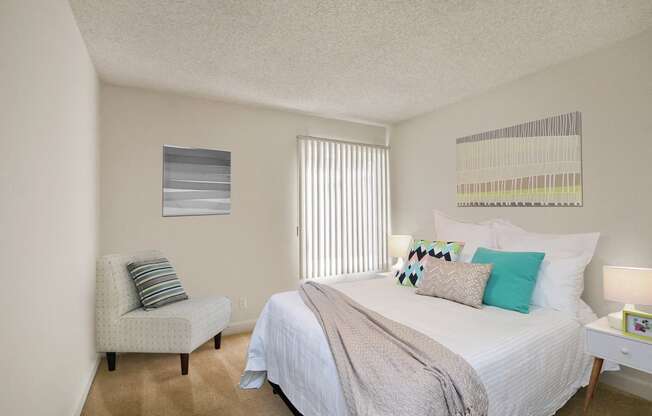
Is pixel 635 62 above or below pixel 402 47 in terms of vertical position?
below

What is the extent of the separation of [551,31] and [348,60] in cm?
139

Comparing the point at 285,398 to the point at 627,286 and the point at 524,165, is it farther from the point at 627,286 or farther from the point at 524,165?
the point at 524,165

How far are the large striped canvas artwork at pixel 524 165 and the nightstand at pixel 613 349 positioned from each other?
3.43 ft

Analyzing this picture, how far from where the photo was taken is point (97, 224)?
290 centimetres

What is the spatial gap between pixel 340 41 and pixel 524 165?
6.46 ft

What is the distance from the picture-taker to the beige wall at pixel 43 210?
3.97 feet

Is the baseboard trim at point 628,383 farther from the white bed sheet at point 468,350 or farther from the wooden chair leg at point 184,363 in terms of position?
the wooden chair leg at point 184,363

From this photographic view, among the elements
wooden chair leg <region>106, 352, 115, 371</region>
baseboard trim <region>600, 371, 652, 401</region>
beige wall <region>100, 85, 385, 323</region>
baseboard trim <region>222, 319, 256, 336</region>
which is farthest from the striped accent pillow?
baseboard trim <region>600, 371, 652, 401</region>

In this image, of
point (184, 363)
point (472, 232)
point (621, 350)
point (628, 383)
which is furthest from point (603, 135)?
point (184, 363)

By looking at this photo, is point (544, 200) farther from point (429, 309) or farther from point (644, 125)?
point (429, 309)

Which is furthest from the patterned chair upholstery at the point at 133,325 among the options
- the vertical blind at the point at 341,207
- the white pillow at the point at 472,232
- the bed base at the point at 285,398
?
the white pillow at the point at 472,232

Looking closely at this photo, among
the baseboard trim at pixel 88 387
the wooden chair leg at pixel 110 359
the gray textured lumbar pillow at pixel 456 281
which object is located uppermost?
the gray textured lumbar pillow at pixel 456 281

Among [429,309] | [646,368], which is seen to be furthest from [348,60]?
[646,368]

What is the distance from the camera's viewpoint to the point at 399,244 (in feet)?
12.8
